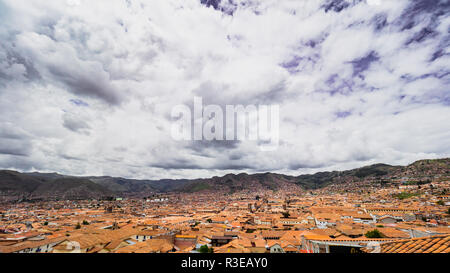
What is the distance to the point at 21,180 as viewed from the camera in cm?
14525

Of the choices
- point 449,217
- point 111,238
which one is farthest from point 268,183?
point 111,238

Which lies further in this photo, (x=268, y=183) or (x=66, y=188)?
(x=268, y=183)
